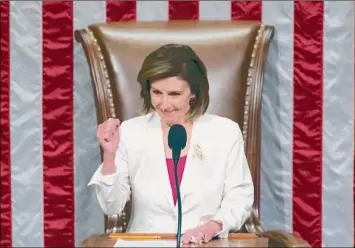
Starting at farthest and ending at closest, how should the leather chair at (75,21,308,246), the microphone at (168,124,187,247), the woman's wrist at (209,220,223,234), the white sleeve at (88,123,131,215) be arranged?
the leather chair at (75,21,308,246)
the white sleeve at (88,123,131,215)
the woman's wrist at (209,220,223,234)
the microphone at (168,124,187,247)

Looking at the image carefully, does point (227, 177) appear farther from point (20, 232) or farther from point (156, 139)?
point (20, 232)

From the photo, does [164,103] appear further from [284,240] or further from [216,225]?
[284,240]

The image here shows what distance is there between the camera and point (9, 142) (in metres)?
2.47

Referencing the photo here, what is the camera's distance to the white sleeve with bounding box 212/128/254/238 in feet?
6.97

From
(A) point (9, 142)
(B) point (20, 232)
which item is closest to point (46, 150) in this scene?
(A) point (9, 142)

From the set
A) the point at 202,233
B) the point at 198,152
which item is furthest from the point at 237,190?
the point at 202,233

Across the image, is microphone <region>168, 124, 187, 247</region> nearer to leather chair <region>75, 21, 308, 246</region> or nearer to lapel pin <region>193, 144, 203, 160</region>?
lapel pin <region>193, 144, 203, 160</region>

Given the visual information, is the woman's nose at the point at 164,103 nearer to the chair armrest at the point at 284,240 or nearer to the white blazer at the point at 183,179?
the white blazer at the point at 183,179

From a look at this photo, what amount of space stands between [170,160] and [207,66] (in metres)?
0.31

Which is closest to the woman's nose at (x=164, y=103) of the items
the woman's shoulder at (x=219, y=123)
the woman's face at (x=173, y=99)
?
the woman's face at (x=173, y=99)

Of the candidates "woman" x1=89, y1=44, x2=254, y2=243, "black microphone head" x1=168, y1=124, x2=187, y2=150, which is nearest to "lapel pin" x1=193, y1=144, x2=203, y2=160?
"woman" x1=89, y1=44, x2=254, y2=243

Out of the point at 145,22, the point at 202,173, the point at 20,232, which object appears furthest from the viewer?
the point at 20,232

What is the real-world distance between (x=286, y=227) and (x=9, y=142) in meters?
0.94

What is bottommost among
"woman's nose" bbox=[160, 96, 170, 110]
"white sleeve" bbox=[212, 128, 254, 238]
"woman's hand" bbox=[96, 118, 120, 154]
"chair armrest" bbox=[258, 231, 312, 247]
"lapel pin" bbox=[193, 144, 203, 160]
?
"chair armrest" bbox=[258, 231, 312, 247]
